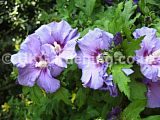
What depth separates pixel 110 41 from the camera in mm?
1208

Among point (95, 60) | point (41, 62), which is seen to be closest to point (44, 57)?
point (41, 62)

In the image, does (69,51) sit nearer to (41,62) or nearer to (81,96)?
(41,62)

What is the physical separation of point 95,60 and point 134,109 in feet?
0.64

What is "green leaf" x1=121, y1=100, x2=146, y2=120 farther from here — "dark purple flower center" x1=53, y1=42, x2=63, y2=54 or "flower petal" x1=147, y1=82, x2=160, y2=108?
"dark purple flower center" x1=53, y1=42, x2=63, y2=54

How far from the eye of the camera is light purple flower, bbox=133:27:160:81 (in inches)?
47.0

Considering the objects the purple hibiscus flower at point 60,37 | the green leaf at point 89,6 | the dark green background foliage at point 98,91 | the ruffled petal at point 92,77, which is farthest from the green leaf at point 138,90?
the green leaf at point 89,6

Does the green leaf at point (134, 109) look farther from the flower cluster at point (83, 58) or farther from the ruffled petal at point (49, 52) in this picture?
the ruffled petal at point (49, 52)

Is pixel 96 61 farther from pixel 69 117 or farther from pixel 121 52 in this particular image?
pixel 69 117

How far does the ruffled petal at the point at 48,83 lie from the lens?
47.4 inches

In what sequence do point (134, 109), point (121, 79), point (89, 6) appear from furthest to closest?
1. point (89, 6)
2. point (134, 109)
3. point (121, 79)

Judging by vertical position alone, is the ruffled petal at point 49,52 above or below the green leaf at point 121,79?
above

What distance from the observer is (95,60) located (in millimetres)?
1221

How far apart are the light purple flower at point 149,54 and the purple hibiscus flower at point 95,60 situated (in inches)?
3.7

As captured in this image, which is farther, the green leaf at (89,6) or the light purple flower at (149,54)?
the green leaf at (89,6)
